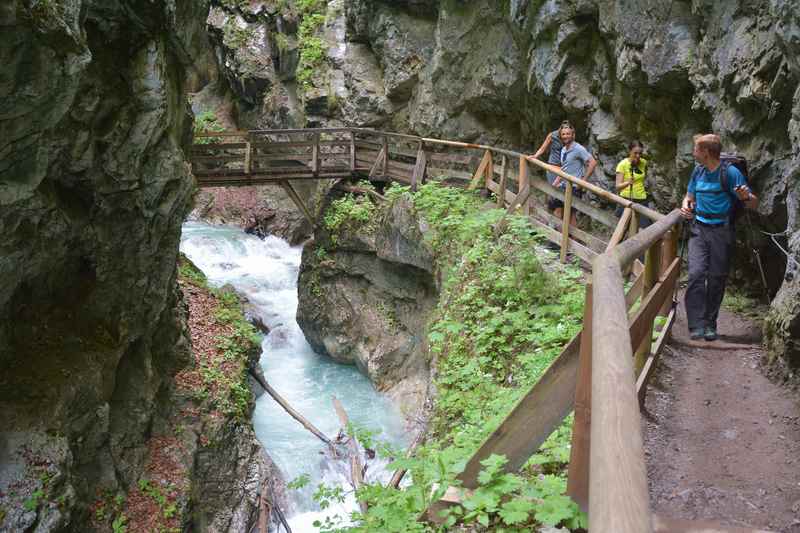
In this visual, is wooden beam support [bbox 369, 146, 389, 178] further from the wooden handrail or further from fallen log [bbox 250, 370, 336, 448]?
the wooden handrail

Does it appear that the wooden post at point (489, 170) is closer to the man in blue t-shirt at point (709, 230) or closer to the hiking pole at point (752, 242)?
the hiking pole at point (752, 242)

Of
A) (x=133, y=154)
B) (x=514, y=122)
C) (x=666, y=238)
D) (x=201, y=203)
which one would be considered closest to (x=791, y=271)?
(x=666, y=238)

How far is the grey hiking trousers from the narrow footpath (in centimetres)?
33

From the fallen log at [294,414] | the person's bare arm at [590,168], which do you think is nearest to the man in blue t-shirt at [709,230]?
the person's bare arm at [590,168]

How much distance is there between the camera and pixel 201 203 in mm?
24781

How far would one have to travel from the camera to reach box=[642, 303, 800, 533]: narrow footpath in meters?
3.08

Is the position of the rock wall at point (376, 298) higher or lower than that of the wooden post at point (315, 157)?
lower

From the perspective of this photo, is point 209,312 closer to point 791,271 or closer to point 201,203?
point 791,271

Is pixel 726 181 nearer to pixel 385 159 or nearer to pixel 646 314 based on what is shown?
pixel 646 314

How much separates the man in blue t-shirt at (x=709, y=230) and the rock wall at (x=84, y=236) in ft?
18.4

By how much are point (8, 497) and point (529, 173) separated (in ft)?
24.5

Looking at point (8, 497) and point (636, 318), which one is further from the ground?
point (636, 318)

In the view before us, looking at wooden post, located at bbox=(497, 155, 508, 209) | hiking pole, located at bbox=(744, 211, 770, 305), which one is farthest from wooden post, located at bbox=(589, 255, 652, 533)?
wooden post, located at bbox=(497, 155, 508, 209)

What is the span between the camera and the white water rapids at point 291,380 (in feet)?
35.9
